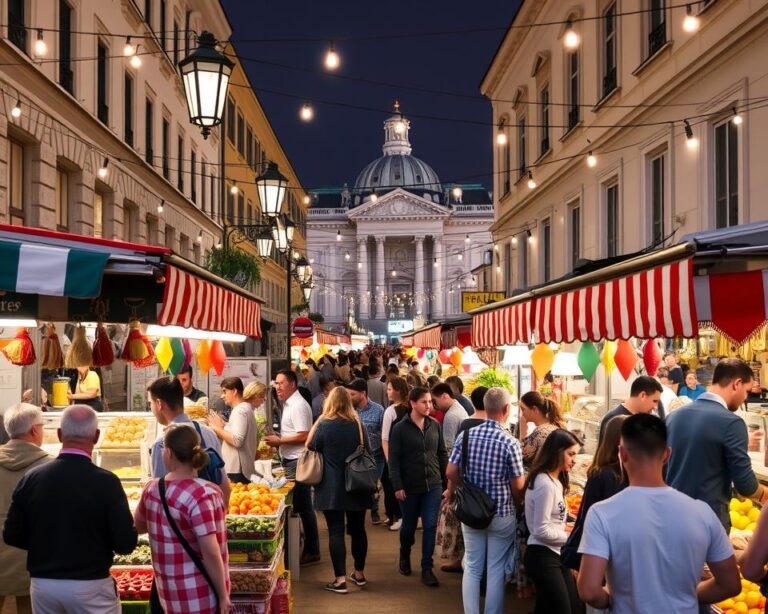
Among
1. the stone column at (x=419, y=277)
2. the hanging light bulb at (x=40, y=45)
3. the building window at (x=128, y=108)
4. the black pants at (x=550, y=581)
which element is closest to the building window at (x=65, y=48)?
the hanging light bulb at (x=40, y=45)

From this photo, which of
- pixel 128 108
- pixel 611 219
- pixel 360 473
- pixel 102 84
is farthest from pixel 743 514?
pixel 128 108

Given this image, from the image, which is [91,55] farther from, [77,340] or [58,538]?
[58,538]

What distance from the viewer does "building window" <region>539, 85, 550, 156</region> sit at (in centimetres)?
2306

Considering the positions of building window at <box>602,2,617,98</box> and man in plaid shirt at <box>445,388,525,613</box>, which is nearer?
man in plaid shirt at <box>445,388,525,613</box>

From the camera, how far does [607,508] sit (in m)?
3.36

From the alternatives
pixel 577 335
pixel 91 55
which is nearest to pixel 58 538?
pixel 577 335

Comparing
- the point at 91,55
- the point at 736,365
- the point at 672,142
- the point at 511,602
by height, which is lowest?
the point at 511,602

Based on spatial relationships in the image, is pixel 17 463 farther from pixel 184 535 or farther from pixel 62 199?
pixel 62 199

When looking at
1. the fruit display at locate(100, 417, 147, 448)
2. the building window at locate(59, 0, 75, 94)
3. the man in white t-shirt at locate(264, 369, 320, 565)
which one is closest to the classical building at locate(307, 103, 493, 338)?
the building window at locate(59, 0, 75, 94)

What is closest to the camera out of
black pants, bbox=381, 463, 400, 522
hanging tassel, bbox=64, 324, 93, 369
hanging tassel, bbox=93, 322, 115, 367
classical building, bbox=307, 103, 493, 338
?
hanging tassel, bbox=64, 324, 93, 369

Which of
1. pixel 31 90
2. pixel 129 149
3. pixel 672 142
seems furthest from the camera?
pixel 129 149

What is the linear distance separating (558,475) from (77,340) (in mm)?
3822

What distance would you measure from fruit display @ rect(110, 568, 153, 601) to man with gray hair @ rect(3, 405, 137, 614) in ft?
4.64

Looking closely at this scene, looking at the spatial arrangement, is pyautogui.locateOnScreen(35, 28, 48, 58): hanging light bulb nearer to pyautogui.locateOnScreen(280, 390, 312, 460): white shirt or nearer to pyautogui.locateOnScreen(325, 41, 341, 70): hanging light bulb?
pyautogui.locateOnScreen(325, 41, 341, 70): hanging light bulb
